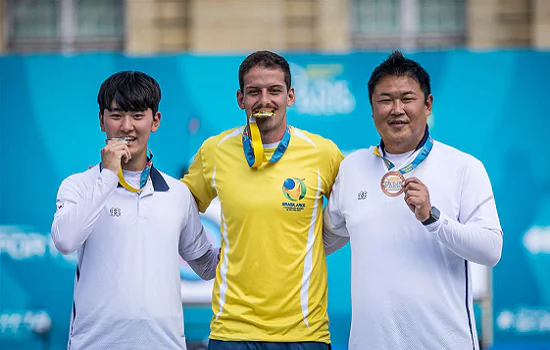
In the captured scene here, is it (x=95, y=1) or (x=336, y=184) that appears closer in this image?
(x=336, y=184)

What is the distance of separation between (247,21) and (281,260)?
478 cm

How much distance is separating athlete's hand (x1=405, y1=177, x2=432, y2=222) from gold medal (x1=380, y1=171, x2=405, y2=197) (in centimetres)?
22

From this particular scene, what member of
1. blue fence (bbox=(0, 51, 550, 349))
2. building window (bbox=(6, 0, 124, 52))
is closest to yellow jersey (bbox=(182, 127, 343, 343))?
blue fence (bbox=(0, 51, 550, 349))

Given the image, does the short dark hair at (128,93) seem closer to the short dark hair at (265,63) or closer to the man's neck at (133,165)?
the man's neck at (133,165)

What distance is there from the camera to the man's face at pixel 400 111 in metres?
3.53

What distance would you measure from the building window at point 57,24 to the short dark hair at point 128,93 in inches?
205

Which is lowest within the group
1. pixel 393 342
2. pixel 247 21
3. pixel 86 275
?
pixel 393 342

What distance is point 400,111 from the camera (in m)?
3.51

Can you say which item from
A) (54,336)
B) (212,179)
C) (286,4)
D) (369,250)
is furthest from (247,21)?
(369,250)

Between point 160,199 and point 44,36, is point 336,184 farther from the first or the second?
point 44,36

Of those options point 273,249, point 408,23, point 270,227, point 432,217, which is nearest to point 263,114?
point 270,227

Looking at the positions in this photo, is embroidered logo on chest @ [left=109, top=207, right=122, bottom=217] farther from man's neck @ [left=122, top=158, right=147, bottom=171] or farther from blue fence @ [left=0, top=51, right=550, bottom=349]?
blue fence @ [left=0, top=51, right=550, bottom=349]

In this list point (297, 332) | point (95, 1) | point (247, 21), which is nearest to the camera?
point (297, 332)

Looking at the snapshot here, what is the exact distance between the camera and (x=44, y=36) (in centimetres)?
860
